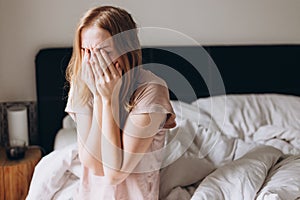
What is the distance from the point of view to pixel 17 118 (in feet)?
9.20

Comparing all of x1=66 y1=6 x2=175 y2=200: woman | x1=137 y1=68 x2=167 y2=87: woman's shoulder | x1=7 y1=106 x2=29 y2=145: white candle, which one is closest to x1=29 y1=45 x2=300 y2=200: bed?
x1=7 y1=106 x2=29 y2=145: white candle

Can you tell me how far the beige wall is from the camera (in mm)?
2898

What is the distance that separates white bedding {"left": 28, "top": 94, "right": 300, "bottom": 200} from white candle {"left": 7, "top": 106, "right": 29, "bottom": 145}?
225 mm

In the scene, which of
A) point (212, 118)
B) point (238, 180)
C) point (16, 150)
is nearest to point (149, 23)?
point (212, 118)

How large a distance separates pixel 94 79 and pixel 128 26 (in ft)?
0.60

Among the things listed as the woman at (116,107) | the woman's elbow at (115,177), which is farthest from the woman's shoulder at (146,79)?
the woman's elbow at (115,177)

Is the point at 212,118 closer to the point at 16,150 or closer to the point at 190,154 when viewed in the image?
the point at 190,154

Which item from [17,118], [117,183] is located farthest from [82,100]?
[17,118]

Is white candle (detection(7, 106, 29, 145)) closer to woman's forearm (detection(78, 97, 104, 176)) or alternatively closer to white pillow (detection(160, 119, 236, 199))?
white pillow (detection(160, 119, 236, 199))

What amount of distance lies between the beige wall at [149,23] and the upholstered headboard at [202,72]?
0.26ft

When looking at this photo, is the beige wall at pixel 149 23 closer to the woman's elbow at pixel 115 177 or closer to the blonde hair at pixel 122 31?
the blonde hair at pixel 122 31

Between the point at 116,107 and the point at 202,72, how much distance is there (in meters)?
1.42

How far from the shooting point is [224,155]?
2.28 metres

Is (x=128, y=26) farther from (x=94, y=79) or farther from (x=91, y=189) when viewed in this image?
(x=91, y=189)
